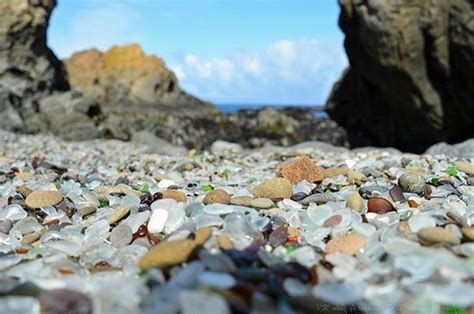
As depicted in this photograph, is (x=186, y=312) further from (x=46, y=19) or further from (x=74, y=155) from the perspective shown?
(x=46, y=19)

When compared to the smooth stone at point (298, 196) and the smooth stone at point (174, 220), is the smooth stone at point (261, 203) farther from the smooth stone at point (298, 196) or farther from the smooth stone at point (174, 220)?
the smooth stone at point (174, 220)

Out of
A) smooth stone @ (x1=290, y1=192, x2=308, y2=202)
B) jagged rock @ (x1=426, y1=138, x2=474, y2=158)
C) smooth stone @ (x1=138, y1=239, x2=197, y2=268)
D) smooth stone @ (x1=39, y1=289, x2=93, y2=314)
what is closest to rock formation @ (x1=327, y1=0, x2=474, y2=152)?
jagged rock @ (x1=426, y1=138, x2=474, y2=158)

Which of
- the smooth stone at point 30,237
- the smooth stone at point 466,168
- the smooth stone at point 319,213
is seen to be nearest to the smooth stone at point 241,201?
the smooth stone at point 319,213

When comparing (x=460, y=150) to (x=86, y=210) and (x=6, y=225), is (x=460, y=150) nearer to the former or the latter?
(x=86, y=210)

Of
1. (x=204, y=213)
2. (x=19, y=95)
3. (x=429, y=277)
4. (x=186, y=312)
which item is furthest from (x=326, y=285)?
(x=19, y=95)

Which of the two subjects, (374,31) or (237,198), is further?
(374,31)

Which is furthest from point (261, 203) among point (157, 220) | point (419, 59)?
point (419, 59)

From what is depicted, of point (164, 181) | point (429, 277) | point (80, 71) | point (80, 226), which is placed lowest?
point (80, 71)
